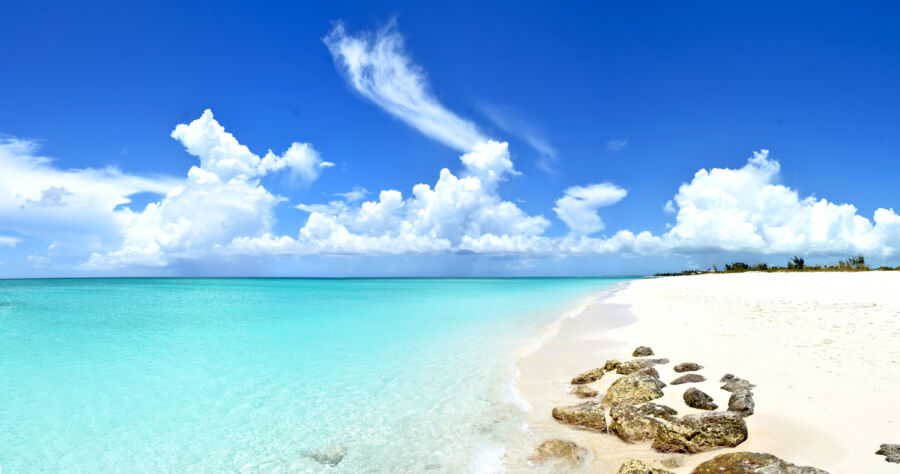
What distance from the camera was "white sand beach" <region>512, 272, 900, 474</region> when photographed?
18.8 ft

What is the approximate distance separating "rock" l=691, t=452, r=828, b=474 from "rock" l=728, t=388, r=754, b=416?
232 cm

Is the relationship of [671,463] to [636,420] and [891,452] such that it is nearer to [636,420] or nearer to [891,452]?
[636,420]

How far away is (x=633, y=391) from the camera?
7.88 m

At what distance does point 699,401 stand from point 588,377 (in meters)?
2.92

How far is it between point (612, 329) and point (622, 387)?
36.2 ft

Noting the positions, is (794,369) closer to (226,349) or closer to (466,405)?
(466,405)

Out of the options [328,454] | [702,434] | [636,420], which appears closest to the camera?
[702,434]

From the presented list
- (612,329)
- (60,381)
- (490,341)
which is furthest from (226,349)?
(612,329)

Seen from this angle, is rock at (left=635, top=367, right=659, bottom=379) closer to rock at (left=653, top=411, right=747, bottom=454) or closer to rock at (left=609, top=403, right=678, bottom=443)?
rock at (left=609, top=403, right=678, bottom=443)

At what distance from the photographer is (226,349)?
1623cm

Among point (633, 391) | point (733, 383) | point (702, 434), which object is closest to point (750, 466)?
point (702, 434)

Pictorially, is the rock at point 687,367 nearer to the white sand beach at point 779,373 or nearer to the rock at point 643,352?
the white sand beach at point 779,373

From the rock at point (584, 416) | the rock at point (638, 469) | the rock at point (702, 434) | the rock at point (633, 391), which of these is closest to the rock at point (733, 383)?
the rock at point (633, 391)

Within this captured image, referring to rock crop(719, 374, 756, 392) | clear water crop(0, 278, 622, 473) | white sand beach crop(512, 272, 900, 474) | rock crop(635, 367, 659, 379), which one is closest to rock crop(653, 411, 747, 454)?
white sand beach crop(512, 272, 900, 474)
